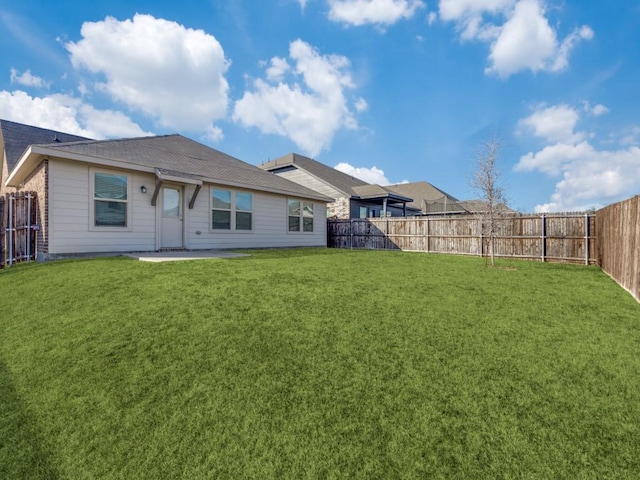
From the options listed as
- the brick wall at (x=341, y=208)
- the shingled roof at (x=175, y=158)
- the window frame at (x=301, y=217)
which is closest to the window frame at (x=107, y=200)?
the shingled roof at (x=175, y=158)

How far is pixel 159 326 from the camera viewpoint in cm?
352

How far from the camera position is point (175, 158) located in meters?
11.2

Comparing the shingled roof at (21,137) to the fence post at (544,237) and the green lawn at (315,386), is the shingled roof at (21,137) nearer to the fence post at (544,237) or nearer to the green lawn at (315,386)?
the green lawn at (315,386)

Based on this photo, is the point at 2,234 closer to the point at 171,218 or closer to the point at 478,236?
the point at 171,218

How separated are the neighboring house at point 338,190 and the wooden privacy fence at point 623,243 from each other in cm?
1264

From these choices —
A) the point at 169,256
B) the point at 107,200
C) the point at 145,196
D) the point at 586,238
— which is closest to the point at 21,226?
the point at 107,200

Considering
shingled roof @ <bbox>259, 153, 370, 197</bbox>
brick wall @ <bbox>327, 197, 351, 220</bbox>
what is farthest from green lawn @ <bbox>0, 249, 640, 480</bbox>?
shingled roof @ <bbox>259, 153, 370, 197</bbox>

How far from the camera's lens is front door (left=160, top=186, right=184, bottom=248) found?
976cm

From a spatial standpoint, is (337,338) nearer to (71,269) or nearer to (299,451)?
(299,451)

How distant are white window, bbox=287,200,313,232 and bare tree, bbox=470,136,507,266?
757cm

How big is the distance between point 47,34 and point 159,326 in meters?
13.4

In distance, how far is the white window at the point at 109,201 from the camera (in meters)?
8.28

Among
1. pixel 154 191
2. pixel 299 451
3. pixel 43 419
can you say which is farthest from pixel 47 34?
pixel 299 451

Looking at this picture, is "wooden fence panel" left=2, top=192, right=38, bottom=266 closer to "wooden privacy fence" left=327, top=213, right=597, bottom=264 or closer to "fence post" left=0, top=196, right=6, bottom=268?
"fence post" left=0, top=196, right=6, bottom=268
